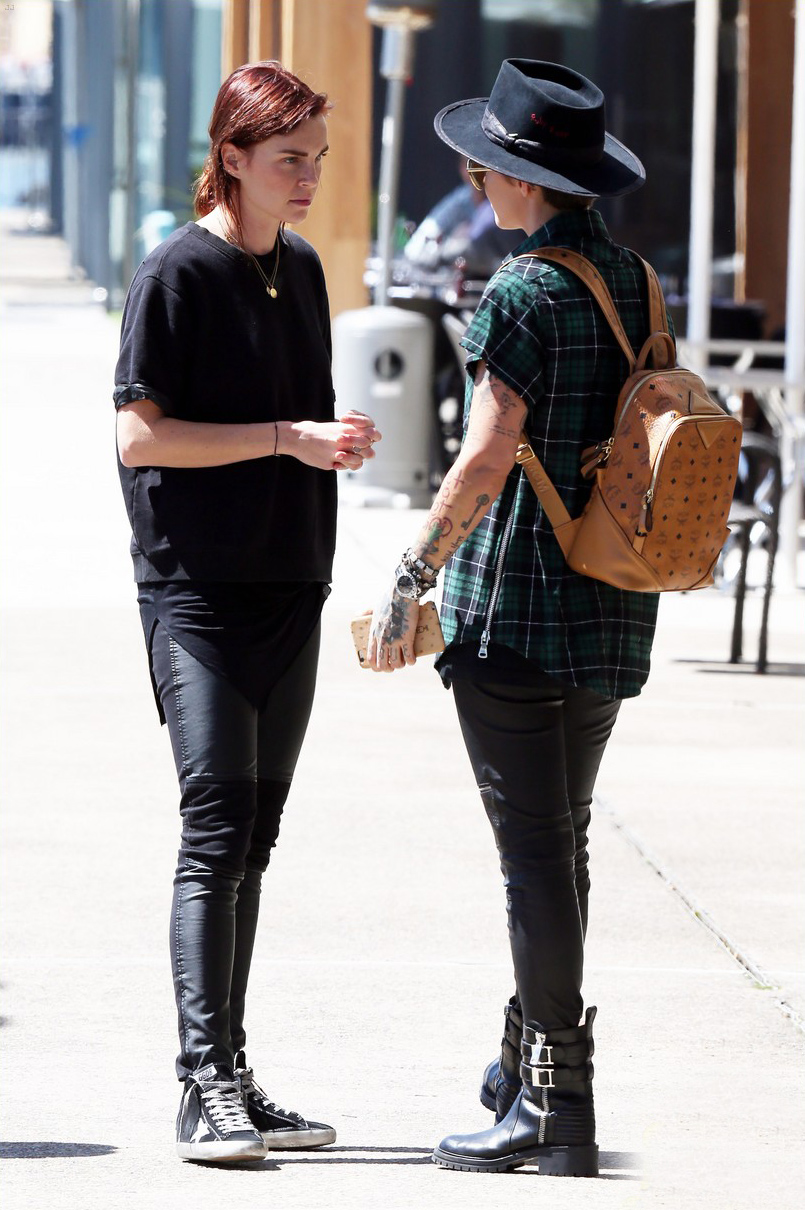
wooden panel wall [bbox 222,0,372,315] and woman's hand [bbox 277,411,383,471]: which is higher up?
wooden panel wall [bbox 222,0,372,315]

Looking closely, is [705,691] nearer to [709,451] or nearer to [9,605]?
[9,605]

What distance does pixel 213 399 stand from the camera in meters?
3.78

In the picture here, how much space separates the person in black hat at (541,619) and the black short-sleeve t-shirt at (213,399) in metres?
0.30

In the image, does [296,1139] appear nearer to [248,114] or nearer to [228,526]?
[228,526]

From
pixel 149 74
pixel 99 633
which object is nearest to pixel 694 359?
pixel 99 633

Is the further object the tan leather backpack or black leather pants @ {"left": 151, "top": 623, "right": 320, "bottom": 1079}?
black leather pants @ {"left": 151, "top": 623, "right": 320, "bottom": 1079}

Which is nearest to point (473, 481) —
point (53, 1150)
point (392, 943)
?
point (53, 1150)

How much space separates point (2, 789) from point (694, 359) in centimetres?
609

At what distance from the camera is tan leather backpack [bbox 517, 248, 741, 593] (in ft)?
11.6

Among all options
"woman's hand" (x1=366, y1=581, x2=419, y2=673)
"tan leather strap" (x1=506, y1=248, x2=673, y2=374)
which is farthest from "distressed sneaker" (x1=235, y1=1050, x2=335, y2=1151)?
"tan leather strap" (x1=506, y1=248, x2=673, y2=374)

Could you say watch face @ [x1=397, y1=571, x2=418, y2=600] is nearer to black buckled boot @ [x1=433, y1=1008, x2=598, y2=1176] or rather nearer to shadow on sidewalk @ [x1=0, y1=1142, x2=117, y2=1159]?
black buckled boot @ [x1=433, y1=1008, x2=598, y2=1176]

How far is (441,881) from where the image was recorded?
5.65 metres

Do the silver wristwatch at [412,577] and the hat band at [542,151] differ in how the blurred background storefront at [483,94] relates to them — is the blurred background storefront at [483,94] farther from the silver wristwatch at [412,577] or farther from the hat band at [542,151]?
the silver wristwatch at [412,577]

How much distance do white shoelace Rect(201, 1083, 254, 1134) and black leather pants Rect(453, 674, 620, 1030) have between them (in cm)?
53
